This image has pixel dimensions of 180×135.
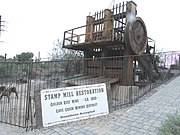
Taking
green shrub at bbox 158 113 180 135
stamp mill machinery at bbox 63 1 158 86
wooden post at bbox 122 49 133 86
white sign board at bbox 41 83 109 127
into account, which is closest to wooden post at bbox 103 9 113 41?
stamp mill machinery at bbox 63 1 158 86

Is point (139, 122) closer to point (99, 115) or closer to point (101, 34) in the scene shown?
point (99, 115)

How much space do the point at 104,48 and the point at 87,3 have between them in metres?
7.12

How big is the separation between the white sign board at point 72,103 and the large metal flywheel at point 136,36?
4.34 m

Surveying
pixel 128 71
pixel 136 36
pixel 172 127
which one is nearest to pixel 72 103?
pixel 172 127

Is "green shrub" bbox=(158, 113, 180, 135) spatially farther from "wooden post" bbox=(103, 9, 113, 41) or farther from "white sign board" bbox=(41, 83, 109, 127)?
"wooden post" bbox=(103, 9, 113, 41)

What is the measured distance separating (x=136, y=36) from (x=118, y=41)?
1392mm

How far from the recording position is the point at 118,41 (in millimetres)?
9102

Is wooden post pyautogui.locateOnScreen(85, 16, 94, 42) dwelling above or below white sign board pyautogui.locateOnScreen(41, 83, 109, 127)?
above

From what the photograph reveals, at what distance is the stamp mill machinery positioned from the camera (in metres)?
9.26

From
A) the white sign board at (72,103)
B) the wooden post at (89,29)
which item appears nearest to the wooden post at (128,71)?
the wooden post at (89,29)

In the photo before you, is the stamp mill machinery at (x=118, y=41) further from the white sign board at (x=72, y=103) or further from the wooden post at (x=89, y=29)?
the white sign board at (x=72, y=103)

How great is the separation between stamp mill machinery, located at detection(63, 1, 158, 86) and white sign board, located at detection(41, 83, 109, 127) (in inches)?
137

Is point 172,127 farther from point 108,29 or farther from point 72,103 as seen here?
point 108,29

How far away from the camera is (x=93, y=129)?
4355 millimetres
